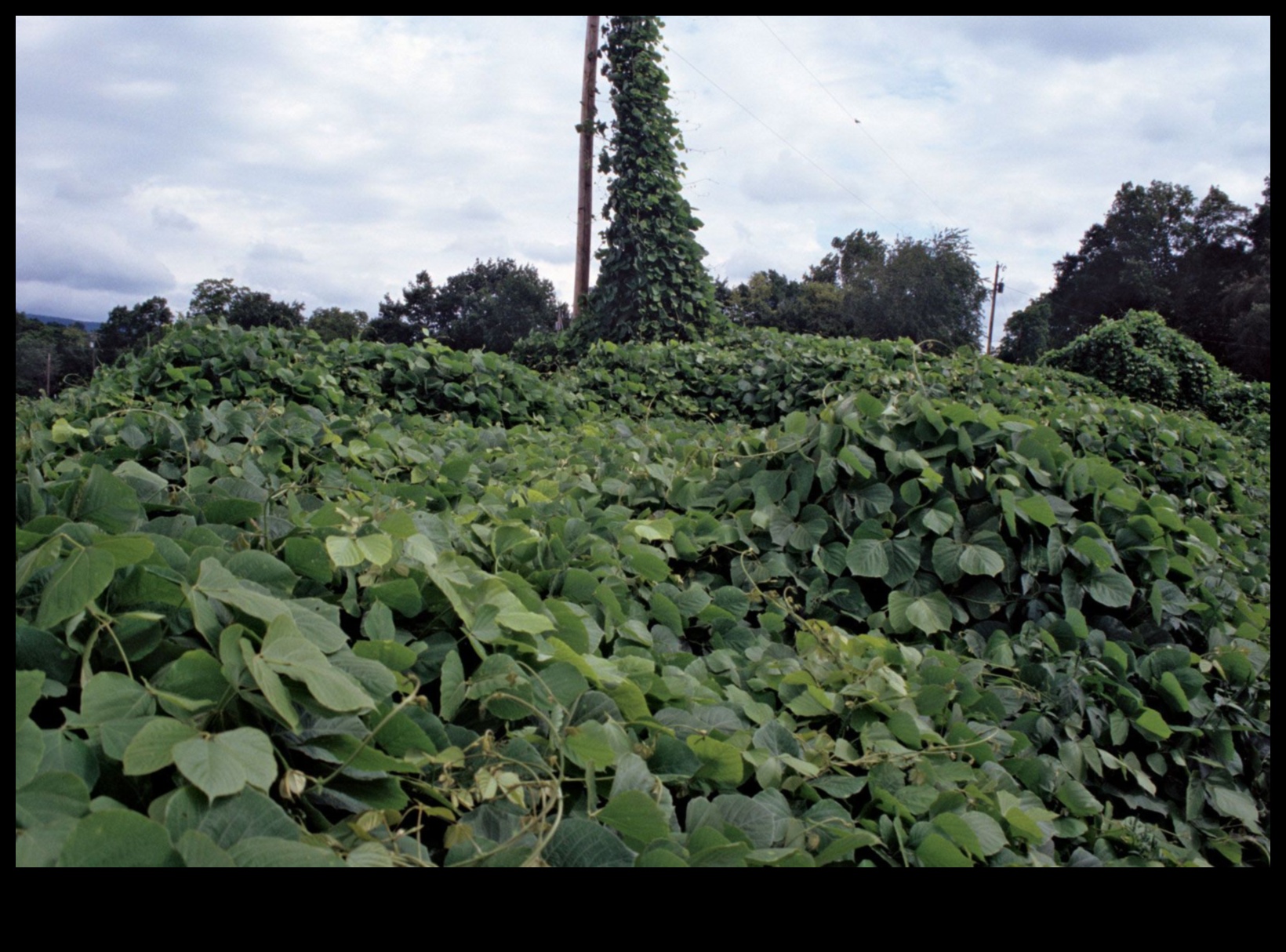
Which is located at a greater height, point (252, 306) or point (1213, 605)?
point (252, 306)

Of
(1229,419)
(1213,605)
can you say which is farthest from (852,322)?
(1213,605)

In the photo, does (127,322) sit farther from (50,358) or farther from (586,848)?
(586,848)

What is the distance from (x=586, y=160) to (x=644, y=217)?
49.5 inches

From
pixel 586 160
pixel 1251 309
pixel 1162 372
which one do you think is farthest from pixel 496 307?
pixel 1251 309

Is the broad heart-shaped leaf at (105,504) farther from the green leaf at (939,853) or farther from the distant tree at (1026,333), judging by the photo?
the distant tree at (1026,333)

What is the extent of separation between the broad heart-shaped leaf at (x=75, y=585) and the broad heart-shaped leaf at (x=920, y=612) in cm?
188

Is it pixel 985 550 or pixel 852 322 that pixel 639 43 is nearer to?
pixel 985 550

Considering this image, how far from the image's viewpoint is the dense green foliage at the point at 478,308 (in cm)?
3139

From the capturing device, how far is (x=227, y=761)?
31.8 inches

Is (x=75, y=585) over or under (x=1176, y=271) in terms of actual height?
under

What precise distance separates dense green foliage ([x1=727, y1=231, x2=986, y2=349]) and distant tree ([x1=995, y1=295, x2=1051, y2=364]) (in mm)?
7115
